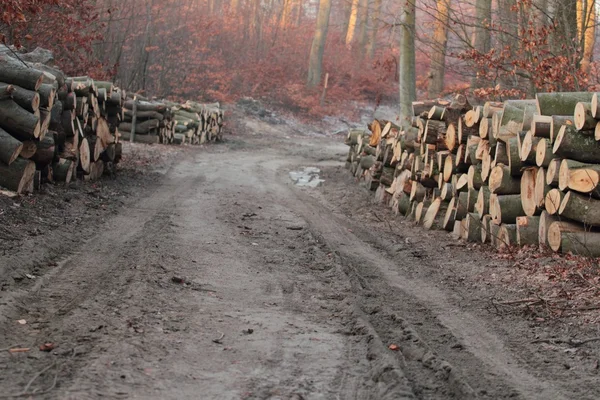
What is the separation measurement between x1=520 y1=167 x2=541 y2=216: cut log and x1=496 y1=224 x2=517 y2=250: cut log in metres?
0.31

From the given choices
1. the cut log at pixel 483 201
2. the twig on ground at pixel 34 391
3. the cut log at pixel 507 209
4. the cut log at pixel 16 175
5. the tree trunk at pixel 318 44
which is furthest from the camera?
the tree trunk at pixel 318 44

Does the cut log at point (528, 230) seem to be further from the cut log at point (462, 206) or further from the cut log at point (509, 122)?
the cut log at point (462, 206)

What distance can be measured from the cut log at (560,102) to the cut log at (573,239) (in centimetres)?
153

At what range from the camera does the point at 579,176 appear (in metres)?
8.00

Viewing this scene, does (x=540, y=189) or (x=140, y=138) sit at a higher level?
(x=540, y=189)

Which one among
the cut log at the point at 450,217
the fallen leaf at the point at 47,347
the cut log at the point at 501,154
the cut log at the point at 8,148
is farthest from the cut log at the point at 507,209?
the cut log at the point at 8,148

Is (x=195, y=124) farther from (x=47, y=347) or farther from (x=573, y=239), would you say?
→ (x=47, y=347)

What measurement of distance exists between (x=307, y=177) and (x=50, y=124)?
9.04m


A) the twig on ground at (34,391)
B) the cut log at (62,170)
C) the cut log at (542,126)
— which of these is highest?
the cut log at (542,126)

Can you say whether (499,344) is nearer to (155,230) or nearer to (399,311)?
(399,311)

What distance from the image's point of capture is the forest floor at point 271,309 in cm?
454

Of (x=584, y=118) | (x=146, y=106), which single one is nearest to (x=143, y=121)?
(x=146, y=106)

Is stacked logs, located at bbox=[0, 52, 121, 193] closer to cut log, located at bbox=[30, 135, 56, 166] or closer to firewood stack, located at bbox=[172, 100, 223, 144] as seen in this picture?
cut log, located at bbox=[30, 135, 56, 166]

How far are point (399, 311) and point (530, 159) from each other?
367cm
